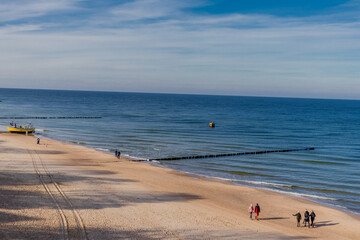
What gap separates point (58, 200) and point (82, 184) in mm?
5521

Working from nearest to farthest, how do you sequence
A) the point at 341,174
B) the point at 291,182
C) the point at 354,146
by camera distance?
1. the point at 291,182
2. the point at 341,174
3. the point at 354,146

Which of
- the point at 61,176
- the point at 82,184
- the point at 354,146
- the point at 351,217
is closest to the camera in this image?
the point at 351,217

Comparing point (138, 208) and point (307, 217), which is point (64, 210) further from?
point (307, 217)

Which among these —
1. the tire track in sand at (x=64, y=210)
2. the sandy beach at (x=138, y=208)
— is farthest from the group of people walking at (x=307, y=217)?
the tire track in sand at (x=64, y=210)

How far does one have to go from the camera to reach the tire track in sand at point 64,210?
1975 centimetres

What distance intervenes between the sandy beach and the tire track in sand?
53 millimetres

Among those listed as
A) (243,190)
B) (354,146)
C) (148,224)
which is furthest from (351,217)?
(354,146)

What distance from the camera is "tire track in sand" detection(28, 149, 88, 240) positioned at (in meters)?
19.7

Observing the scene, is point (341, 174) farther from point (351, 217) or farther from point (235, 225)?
point (235, 225)

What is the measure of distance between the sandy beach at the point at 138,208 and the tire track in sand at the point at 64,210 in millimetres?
53

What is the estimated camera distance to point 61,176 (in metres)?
33.5

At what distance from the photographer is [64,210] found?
76.4 feet

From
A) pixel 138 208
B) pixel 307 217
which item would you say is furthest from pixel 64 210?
pixel 307 217

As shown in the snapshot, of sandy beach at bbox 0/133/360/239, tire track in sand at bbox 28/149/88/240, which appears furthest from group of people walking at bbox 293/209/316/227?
tire track in sand at bbox 28/149/88/240
